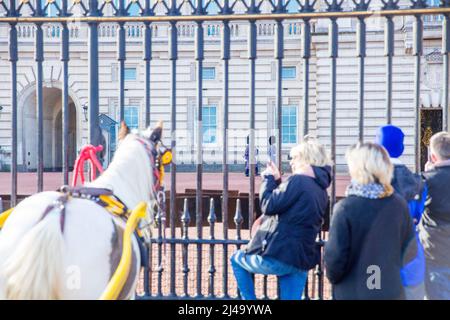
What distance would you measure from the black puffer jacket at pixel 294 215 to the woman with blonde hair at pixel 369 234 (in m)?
0.72

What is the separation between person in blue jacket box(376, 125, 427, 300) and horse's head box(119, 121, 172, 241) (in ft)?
5.23

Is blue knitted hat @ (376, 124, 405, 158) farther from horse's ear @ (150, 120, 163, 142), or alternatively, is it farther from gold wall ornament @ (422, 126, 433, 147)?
gold wall ornament @ (422, 126, 433, 147)

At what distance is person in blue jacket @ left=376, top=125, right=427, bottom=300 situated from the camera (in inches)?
137

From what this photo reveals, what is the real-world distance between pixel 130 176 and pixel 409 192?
1.94 meters

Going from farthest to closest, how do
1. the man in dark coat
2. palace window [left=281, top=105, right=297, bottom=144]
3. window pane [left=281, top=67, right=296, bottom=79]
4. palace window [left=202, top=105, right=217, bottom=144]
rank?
window pane [left=281, top=67, right=296, bottom=79]
palace window [left=202, top=105, right=217, bottom=144]
palace window [left=281, top=105, right=297, bottom=144]
the man in dark coat

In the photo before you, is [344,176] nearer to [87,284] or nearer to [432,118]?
[432,118]

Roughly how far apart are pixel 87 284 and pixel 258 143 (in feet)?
68.1

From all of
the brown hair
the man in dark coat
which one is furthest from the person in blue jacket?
the brown hair

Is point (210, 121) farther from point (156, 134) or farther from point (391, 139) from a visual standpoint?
point (156, 134)

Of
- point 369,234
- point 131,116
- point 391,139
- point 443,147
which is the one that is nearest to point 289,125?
point 131,116

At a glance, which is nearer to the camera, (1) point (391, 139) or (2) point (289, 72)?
(1) point (391, 139)

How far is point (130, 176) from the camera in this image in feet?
10.9

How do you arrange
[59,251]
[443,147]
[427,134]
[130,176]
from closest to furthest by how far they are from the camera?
[59,251] → [130,176] → [443,147] → [427,134]
